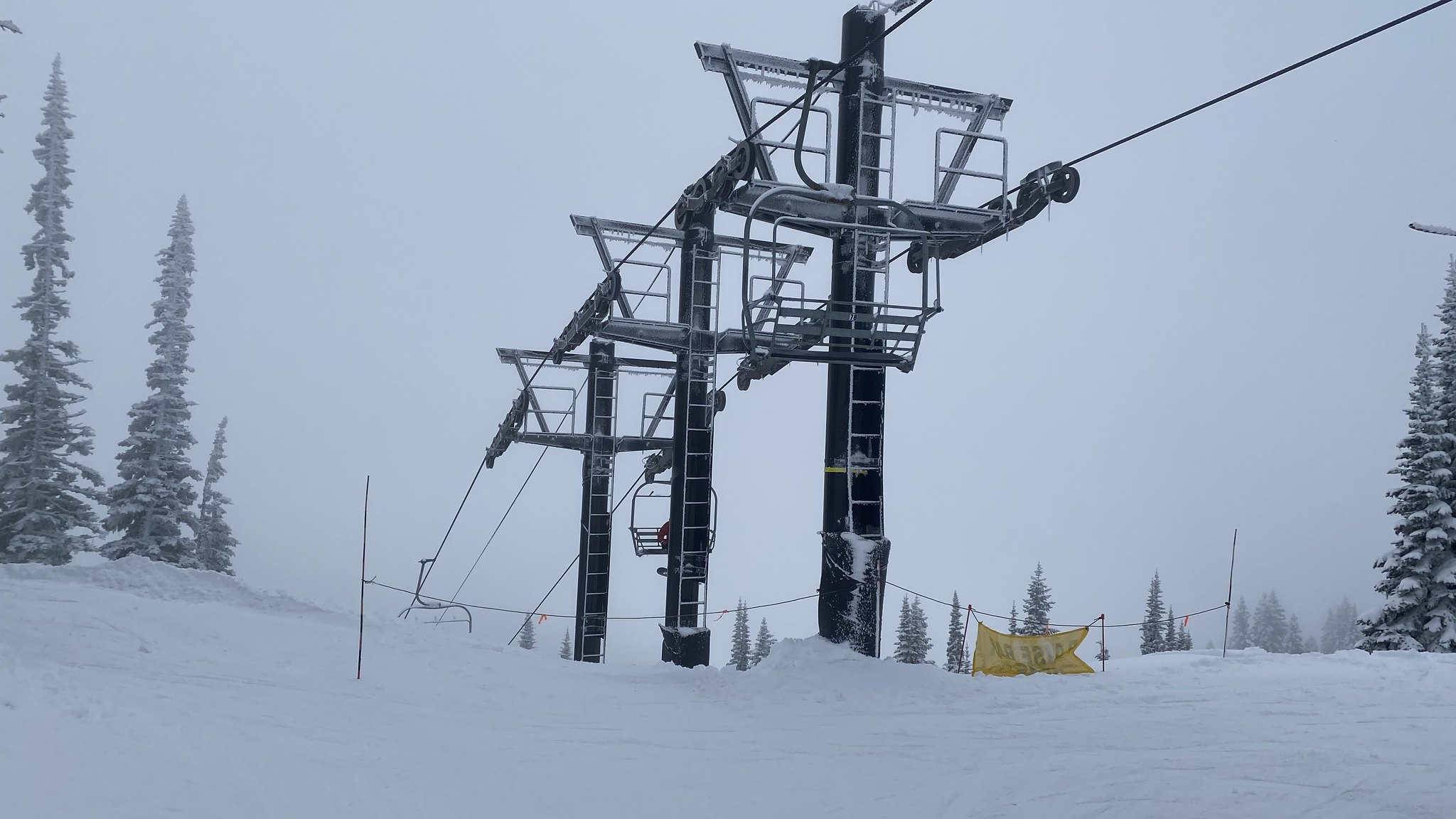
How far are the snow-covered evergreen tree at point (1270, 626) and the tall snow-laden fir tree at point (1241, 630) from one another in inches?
27.3

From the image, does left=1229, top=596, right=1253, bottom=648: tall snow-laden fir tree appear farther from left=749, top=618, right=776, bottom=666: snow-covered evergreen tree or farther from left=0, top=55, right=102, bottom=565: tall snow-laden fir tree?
left=0, top=55, right=102, bottom=565: tall snow-laden fir tree

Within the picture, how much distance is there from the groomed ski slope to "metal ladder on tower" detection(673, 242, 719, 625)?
475cm

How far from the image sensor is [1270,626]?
7762 cm

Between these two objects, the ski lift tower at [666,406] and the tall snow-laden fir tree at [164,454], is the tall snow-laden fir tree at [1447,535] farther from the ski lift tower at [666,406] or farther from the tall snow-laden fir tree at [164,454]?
the tall snow-laden fir tree at [164,454]

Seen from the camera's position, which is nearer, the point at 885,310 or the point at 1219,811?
the point at 1219,811

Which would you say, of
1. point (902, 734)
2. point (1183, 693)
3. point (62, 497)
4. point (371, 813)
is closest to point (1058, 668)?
point (1183, 693)

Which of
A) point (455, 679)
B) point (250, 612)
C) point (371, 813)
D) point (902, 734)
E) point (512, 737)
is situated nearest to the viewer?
point (371, 813)

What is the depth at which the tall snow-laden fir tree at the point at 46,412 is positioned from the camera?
85.5 feet

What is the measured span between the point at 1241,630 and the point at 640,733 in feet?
295

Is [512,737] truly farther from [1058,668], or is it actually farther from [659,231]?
[659,231]

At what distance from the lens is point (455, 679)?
409 inches

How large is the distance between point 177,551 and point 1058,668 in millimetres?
26715

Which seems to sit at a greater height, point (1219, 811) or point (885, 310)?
point (885, 310)

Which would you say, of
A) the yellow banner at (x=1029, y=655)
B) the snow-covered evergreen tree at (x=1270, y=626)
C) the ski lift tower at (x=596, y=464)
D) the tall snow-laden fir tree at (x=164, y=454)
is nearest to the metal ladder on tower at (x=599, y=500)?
the ski lift tower at (x=596, y=464)
